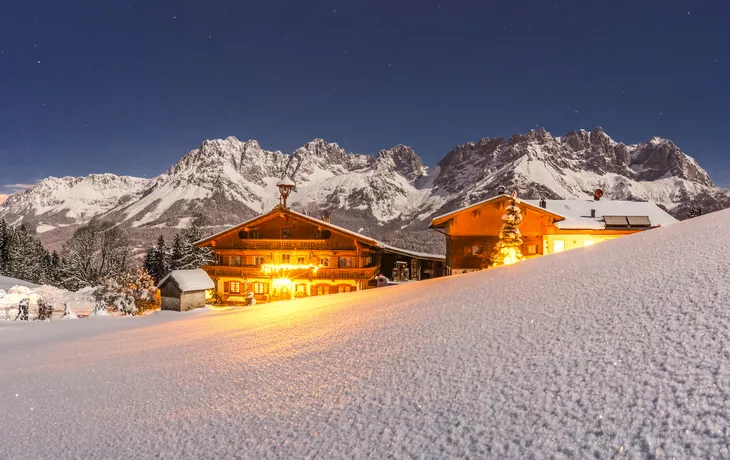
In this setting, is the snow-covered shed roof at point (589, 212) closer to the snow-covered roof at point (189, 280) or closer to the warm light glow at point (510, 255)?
the warm light glow at point (510, 255)

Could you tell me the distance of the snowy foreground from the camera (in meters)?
1.88

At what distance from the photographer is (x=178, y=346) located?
588cm

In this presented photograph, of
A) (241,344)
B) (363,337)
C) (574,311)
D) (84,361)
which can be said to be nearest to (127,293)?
(84,361)

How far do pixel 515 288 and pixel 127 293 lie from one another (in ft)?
93.5

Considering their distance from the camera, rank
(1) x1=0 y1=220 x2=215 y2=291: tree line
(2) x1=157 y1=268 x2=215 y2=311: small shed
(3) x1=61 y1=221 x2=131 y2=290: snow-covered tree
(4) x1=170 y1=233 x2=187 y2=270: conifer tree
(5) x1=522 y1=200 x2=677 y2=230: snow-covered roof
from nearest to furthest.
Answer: (2) x1=157 y1=268 x2=215 y2=311: small shed < (5) x1=522 y1=200 x2=677 y2=230: snow-covered roof < (3) x1=61 y1=221 x2=131 y2=290: snow-covered tree < (1) x1=0 y1=220 x2=215 y2=291: tree line < (4) x1=170 y1=233 x2=187 y2=270: conifer tree

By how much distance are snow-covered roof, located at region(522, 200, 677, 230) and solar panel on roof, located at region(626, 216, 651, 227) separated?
1.38 feet

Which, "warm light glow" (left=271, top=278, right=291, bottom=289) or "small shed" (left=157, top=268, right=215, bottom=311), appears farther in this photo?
"warm light glow" (left=271, top=278, right=291, bottom=289)

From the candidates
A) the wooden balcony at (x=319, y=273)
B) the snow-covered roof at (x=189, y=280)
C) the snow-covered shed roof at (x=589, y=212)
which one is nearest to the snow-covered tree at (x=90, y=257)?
the wooden balcony at (x=319, y=273)

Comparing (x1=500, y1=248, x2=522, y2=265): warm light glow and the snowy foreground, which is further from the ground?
(x1=500, y1=248, x2=522, y2=265): warm light glow

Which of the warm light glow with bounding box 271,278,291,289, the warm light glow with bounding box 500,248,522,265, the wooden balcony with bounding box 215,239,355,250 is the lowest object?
the warm light glow with bounding box 271,278,291,289

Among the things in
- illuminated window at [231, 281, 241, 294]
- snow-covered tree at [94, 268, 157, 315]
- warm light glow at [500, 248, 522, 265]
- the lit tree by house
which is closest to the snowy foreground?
warm light glow at [500, 248, 522, 265]

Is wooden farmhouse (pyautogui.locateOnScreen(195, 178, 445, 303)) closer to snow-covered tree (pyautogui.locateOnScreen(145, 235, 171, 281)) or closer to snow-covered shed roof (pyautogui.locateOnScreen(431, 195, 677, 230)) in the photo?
snow-covered shed roof (pyautogui.locateOnScreen(431, 195, 677, 230))

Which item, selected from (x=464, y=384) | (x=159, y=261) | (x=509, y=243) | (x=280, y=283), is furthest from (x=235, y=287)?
(x=464, y=384)

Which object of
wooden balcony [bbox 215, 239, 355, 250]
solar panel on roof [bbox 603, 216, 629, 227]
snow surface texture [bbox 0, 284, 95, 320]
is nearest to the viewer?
snow surface texture [bbox 0, 284, 95, 320]
